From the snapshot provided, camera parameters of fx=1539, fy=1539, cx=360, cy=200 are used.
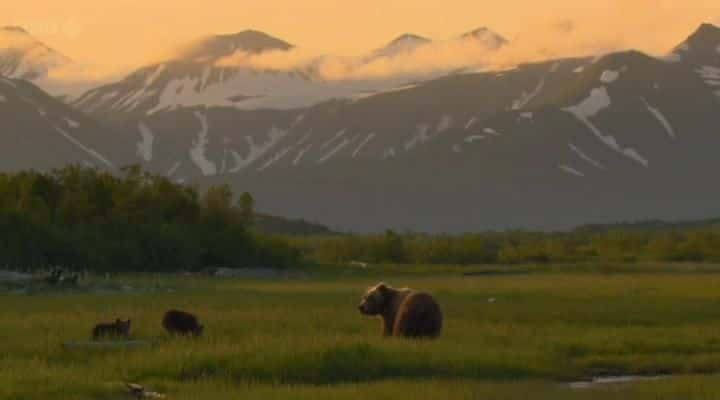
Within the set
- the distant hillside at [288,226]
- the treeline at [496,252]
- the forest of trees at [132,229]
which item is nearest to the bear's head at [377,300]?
the forest of trees at [132,229]

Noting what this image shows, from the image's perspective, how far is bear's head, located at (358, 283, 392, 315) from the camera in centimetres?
3002

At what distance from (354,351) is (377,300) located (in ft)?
16.4

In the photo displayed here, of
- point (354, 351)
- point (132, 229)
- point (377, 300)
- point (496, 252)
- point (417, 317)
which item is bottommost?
point (354, 351)

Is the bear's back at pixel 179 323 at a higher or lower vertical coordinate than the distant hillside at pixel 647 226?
lower

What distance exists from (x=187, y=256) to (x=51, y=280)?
28821 mm

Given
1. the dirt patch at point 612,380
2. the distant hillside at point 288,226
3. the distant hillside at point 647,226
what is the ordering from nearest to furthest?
the dirt patch at point 612,380, the distant hillside at point 288,226, the distant hillside at point 647,226

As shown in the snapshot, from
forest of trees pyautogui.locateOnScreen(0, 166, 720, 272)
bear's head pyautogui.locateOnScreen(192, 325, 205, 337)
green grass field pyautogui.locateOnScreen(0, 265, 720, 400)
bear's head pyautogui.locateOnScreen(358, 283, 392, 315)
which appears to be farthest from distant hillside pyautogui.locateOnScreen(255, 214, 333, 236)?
bear's head pyautogui.locateOnScreen(192, 325, 205, 337)

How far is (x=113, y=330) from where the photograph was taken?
1112 inches

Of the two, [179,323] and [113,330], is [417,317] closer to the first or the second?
[179,323]

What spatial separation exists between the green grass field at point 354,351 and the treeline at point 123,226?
29072 mm

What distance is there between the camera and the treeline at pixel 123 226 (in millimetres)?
74938

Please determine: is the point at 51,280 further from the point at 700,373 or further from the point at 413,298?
the point at 700,373

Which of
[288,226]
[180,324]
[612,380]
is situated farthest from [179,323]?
[288,226]

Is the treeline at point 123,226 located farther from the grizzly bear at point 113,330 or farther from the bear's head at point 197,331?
the grizzly bear at point 113,330
